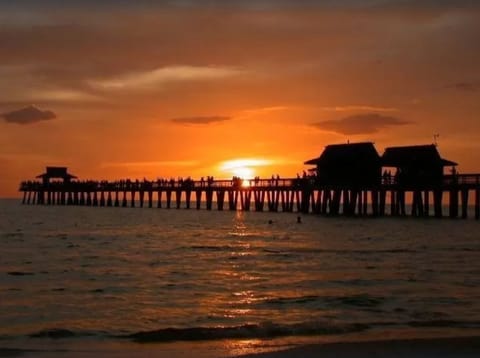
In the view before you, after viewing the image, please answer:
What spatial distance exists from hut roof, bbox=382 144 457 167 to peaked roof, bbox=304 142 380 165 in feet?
3.67

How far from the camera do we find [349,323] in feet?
49.8

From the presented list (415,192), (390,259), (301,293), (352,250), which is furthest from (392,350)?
(415,192)

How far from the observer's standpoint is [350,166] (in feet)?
202

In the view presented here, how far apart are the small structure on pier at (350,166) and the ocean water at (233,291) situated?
2300 cm

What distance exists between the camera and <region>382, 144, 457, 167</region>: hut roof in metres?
59.1

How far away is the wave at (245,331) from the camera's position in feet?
45.2

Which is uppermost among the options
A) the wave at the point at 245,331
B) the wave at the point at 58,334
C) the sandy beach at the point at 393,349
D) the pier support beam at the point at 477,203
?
the pier support beam at the point at 477,203

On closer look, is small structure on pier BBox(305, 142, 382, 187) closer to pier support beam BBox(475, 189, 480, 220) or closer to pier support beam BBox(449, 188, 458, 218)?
pier support beam BBox(449, 188, 458, 218)

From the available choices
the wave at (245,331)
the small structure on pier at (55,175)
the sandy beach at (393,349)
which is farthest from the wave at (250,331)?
the small structure on pier at (55,175)

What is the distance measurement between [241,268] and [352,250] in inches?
321

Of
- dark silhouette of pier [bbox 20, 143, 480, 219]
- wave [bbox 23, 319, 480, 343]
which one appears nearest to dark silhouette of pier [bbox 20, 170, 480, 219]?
dark silhouette of pier [bbox 20, 143, 480, 219]

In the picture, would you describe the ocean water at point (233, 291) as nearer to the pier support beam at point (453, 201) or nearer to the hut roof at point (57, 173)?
the pier support beam at point (453, 201)

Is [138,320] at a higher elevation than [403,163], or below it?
below

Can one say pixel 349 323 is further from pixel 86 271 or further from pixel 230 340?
pixel 86 271
